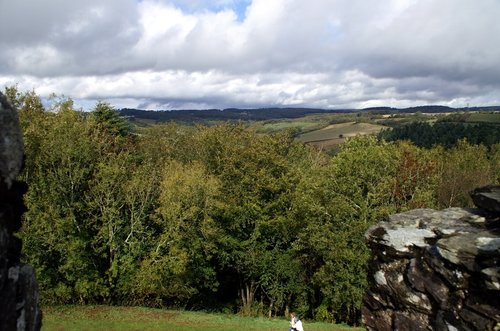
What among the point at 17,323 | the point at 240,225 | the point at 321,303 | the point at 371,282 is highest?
the point at 17,323

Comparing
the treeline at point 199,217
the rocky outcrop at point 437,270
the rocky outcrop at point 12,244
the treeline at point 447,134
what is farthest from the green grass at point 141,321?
the treeline at point 447,134

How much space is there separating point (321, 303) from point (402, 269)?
29.2 metres

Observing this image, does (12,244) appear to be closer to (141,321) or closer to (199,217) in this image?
(141,321)

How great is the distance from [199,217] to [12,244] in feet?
110

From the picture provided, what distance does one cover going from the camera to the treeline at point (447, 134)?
124 m

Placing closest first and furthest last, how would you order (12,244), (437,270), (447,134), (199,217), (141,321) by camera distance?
1. (12,244)
2. (437,270)
3. (141,321)
4. (199,217)
5. (447,134)

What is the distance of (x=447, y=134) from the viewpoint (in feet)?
463

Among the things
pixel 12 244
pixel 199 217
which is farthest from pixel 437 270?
pixel 199 217

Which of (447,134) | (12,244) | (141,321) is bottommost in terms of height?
(141,321)

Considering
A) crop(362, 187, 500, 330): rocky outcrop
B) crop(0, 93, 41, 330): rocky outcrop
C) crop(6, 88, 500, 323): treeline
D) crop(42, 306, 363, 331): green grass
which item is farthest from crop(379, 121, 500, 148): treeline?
crop(0, 93, 41, 330): rocky outcrop

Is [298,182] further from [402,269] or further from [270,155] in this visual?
[402,269]

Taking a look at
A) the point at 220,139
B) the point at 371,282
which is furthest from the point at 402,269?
the point at 220,139

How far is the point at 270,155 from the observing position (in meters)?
45.9

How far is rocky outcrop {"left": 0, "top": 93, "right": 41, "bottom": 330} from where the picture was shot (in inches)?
428
